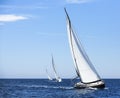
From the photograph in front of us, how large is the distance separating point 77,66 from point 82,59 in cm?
201

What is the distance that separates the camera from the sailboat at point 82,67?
3428 inches

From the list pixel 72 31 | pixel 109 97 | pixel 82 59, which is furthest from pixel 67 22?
pixel 109 97

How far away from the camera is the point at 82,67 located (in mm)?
87812

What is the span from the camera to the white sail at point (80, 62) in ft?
286

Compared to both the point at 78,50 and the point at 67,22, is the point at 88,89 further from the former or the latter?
the point at 67,22

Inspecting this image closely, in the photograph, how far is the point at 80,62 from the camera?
87875 millimetres

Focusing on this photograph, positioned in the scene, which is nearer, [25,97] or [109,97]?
[25,97]

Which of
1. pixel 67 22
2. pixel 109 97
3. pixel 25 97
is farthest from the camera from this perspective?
pixel 67 22

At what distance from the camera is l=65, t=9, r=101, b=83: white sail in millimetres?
87250

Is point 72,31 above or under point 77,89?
above

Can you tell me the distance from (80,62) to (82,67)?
1.09 metres

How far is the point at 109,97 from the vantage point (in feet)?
234

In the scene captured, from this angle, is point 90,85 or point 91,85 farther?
point 91,85

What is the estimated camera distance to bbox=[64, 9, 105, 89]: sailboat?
87.1 m
